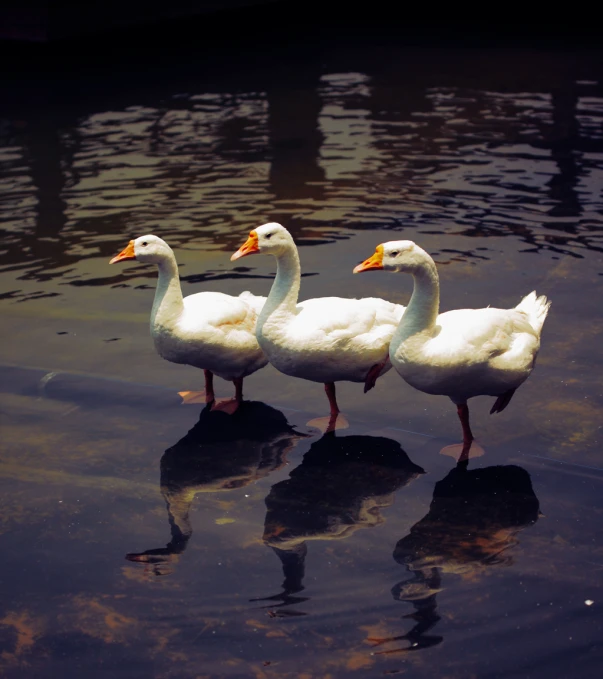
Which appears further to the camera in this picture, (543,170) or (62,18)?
(62,18)

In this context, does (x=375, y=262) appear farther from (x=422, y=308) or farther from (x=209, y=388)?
(x=209, y=388)

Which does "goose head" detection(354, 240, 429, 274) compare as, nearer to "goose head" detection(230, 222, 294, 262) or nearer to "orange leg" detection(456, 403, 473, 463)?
"goose head" detection(230, 222, 294, 262)

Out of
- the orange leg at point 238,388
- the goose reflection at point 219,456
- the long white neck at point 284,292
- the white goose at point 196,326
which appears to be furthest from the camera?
the orange leg at point 238,388

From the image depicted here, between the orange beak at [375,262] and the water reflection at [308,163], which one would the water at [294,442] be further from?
the orange beak at [375,262]

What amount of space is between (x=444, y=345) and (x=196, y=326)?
1.82 m

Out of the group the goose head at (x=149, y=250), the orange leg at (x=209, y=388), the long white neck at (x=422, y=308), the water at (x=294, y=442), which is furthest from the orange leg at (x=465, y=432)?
the goose head at (x=149, y=250)

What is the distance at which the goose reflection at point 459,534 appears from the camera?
Result: 5.60 meters

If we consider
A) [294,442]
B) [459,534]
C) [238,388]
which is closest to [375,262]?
[294,442]

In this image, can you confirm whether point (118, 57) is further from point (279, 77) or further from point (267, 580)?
point (267, 580)

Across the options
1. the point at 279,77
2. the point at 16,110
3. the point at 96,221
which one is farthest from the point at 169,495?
the point at 279,77

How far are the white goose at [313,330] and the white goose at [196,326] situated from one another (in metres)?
0.36

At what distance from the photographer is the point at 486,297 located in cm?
963

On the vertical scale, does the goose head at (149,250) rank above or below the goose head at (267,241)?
below

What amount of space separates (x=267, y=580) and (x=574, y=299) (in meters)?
4.81
